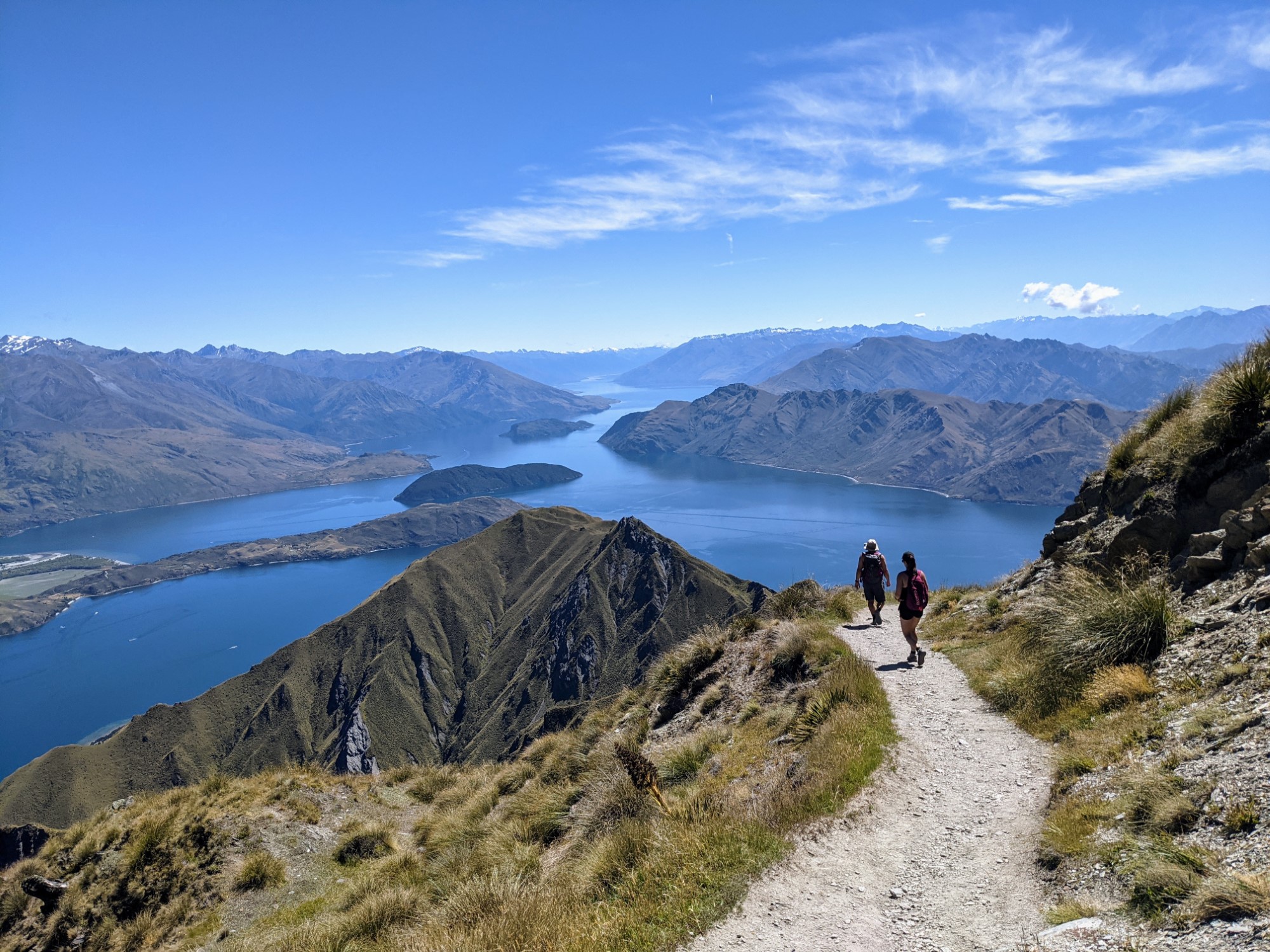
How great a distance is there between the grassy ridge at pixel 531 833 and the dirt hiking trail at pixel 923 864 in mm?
389

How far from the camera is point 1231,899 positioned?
4617 millimetres

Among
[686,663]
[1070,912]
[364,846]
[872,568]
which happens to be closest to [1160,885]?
[1070,912]

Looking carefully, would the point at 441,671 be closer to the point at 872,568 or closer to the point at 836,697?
the point at 872,568

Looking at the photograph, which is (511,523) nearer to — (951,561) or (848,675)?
(951,561)

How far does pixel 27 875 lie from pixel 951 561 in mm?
214538

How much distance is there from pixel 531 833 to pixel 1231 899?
10263mm

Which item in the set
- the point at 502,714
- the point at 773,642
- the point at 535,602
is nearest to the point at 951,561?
the point at 535,602

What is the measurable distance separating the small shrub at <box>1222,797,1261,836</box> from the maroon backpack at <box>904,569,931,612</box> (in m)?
9.18

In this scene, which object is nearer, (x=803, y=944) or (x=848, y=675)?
(x=803, y=944)

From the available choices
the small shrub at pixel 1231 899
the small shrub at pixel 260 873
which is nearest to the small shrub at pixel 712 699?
the small shrub at pixel 260 873

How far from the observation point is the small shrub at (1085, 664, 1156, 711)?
883 cm

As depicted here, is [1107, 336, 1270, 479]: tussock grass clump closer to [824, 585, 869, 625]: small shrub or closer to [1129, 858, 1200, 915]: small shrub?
[824, 585, 869, 625]: small shrub

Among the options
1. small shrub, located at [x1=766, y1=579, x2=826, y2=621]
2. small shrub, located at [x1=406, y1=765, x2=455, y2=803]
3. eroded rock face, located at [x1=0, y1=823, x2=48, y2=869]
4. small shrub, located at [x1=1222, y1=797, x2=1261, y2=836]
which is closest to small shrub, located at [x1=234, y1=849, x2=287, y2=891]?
small shrub, located at [x1=406, y1=765, x2=455, y2=803]

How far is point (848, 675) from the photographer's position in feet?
41.4
